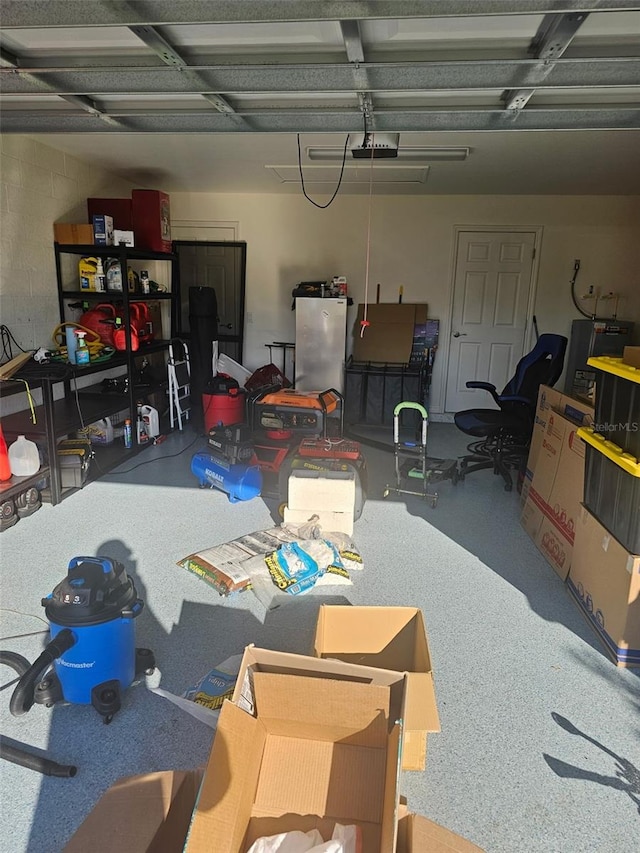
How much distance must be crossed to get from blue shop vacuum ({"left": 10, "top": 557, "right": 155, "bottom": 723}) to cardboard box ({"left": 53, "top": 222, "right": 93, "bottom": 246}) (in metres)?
3.28

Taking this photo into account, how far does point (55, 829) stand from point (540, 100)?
351 cm

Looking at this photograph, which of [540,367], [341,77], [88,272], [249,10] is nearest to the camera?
[249,10]

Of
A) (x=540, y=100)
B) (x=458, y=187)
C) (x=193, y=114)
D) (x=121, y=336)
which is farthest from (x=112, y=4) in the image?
(x=458, y=187)

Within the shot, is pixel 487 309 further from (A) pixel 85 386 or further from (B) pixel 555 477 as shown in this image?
(A) pixel 85 386

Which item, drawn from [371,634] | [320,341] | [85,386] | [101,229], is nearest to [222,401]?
[85,386]

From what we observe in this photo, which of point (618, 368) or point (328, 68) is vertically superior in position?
point (328, 68)

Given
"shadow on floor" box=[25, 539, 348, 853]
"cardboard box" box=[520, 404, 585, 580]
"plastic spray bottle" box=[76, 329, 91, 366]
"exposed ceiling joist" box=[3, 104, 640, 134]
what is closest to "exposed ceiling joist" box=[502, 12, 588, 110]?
"exposed ceiling joist" box=[3, 104, 640, 134]

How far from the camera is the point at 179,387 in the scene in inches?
212

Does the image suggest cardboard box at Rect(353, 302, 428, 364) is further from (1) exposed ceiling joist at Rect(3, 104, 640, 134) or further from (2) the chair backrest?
(1) exposed ceiling joist at Rect(3, 104, 640, 134)

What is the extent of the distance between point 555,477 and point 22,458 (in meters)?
3.24

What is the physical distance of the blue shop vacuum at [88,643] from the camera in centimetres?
171

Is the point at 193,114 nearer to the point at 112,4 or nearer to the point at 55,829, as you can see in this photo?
the point at 112,4

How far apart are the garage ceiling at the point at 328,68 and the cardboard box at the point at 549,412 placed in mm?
1444

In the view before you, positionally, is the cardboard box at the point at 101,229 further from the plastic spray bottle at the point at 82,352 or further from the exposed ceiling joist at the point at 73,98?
the exposed ceiling joist at the point at 73,98
